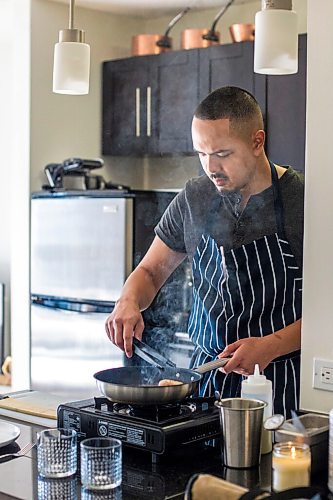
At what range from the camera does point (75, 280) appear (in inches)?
185

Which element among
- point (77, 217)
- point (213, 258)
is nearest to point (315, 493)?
point (213, 258)

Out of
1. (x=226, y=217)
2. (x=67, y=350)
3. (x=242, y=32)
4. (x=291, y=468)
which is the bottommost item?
(x=67, y=350)

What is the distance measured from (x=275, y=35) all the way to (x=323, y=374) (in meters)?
0.95

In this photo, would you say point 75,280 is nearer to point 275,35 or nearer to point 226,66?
point 226,66

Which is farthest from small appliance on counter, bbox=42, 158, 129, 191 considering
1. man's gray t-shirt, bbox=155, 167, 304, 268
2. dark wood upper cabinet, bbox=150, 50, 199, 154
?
man's gray t-shirt, bbox=155, 167, 304, 268

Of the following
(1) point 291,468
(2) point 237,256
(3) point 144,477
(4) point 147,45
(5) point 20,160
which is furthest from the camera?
(5) point 20,160

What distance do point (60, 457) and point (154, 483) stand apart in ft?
0.76

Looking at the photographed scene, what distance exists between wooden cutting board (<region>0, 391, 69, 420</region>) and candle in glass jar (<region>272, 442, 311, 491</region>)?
934 millimetres

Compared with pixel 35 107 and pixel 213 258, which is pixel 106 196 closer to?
pixel 35 107

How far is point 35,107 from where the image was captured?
480cm

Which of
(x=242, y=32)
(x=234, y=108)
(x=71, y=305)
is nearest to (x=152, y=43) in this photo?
(x=242, y=32)

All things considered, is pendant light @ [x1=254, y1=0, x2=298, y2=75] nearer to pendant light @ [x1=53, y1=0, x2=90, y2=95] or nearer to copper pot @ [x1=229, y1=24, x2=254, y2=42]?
pendant light @ [x1=53, y1=0, x2=90, y2=95]

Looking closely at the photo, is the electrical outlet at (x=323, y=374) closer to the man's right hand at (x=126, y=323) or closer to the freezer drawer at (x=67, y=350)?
the man's right hand at (x=126, y=323)

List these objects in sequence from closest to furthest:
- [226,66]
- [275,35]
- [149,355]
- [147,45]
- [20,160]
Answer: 1. [275,35]
2. [149,355]
3. [226,66]
4. [147,45]
5. [20,160]
